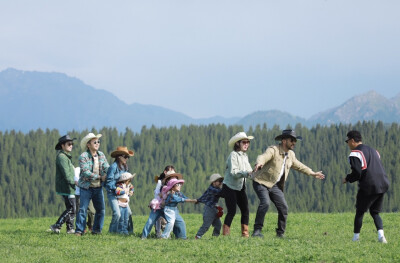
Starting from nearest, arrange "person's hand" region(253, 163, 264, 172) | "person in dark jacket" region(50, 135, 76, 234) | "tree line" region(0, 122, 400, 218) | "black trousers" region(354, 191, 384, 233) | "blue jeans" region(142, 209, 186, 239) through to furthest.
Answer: "black trousers" region(354, 191, 384, 233)
"person's hand" region(253, 163, 264, 172)
"blue jeans" region(142, 209, 186, 239)
"person in dark jacket" region(50, 135, 76, 234)
"tree line" region(0, 122, 400, 218)

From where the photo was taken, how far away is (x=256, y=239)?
1573cm

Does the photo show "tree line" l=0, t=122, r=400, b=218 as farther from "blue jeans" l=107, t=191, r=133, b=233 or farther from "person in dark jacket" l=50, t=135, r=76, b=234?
"person in dark jacket" l=50, t=135, r=76, b=234

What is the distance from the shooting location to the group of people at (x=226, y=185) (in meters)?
15.6

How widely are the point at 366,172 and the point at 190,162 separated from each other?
176m

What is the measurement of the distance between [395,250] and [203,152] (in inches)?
7000

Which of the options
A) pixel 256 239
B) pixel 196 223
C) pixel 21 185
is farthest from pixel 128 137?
pixel 256 239

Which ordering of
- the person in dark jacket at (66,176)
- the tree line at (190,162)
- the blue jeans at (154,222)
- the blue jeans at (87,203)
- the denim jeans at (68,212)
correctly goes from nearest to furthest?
the blue jeans at (154,222), the blue jeans at (87,203), the person in dark jacket at (66,176), the denim jeans at (68,212), the tree line at (190,162)

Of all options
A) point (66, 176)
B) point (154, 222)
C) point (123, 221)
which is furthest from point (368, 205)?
point (66, 176)

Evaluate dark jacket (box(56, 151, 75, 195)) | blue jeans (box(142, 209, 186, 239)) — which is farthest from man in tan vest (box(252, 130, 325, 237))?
dark jacket (box(56, 151, 75, 195))

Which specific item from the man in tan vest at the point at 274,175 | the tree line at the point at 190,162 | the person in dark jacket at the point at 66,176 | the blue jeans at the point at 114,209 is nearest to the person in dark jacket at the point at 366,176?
the man in tan vest at the point at 274,175

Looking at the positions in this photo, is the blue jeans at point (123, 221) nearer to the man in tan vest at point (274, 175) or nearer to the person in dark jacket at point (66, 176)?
the person in dark jacket at point (66, 176)

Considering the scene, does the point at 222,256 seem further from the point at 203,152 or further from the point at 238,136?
the point at 203,152

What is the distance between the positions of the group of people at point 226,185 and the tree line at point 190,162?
130490 mm

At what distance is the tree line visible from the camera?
541 feet
